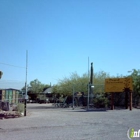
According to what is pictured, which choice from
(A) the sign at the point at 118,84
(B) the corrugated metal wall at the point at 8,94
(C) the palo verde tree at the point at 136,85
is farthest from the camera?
(B) the corrugated metal wall at the point at 8,94

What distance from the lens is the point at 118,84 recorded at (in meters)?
30.7

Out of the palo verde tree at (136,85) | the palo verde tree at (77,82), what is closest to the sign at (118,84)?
the palo verde tree at (136,85)

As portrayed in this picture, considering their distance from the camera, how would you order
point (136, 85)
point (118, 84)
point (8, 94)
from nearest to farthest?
1. point (118, 84)
2. point (136, 85)
3. point (8, 94)

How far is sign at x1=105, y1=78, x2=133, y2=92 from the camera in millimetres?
30327

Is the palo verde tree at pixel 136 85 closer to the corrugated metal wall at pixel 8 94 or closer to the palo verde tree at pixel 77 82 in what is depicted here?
the palo verde tree at pixel 77 82

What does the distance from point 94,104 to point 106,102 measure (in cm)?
174

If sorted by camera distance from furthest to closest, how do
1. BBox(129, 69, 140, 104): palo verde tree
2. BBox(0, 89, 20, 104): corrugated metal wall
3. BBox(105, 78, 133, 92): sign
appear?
BBox(0, 89, 20, 104): corrugated metal wall → BBox(129, 69, 140, 104): palo verde tree → BBox(105, 78, 133, 92): sign

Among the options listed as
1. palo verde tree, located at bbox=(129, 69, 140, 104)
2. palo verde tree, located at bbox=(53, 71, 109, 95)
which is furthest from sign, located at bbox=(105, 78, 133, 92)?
palo verde tree, located at bbox=(53, 71, 109, 95)

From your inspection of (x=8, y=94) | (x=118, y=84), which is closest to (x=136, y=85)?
(x=118, y=84)

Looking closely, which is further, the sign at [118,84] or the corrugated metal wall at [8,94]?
the corrugated metal wall at [8,94]

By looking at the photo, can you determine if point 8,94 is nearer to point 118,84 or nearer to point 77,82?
point 77,82

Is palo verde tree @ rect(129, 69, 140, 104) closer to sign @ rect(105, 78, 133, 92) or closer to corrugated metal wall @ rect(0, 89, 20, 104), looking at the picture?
sign @ rect(105, 78, 133, 92)

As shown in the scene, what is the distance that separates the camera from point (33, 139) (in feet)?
35.2

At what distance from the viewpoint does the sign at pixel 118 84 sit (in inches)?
1194
